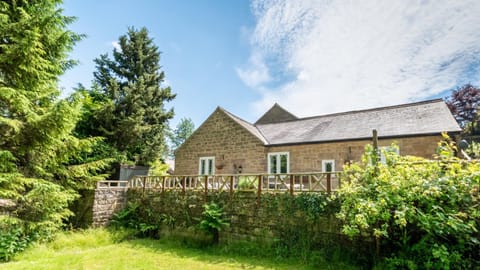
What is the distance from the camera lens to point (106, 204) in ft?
31.6

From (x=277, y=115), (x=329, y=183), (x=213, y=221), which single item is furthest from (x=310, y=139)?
(x=277, y=115)

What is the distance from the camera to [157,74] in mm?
17625

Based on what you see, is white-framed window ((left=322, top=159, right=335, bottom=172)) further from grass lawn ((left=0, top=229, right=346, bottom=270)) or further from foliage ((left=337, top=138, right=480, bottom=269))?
grass lawn ((left=0, top=229, right=346, bottom=270))

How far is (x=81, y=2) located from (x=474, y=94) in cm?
3105

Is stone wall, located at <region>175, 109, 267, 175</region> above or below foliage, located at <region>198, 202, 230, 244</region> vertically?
above

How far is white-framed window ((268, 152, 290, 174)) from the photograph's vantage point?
1226 centimetres

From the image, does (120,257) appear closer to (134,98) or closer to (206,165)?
(206,165)

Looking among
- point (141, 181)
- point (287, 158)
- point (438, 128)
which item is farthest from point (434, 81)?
point (141, 181)

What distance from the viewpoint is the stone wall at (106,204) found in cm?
925

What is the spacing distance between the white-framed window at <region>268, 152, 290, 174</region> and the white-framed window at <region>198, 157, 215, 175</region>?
3.87 metres

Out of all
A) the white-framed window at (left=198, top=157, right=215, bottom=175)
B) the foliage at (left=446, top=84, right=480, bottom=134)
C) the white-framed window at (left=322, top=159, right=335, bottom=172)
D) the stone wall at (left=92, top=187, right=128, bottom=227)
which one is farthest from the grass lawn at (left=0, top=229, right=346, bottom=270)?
the foliage at (left=446, top=84, right=480, bottom=134)

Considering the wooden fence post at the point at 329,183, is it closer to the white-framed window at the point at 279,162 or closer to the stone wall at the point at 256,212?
the stone wall at the point at 256,212

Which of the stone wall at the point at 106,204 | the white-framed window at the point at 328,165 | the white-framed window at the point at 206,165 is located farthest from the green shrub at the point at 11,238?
the white-framed window at the point at 328,165

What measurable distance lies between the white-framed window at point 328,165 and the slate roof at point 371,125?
41.5 inches
